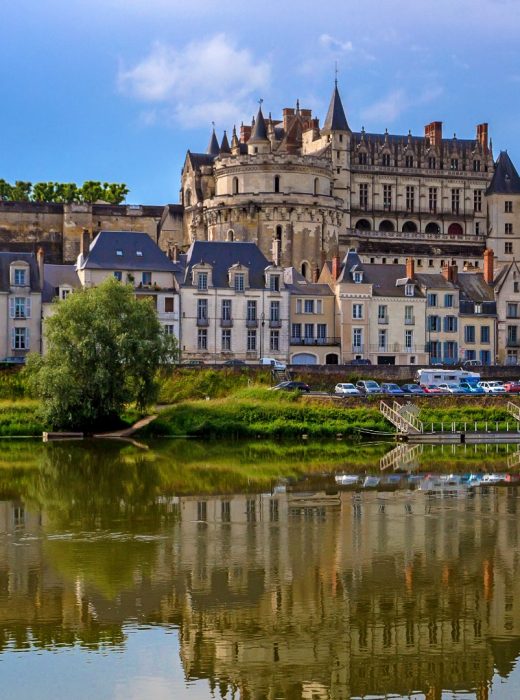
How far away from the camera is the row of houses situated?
54906 mm

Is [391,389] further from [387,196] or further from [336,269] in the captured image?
[387,196]

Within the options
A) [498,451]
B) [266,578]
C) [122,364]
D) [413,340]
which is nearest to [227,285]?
[413,340]

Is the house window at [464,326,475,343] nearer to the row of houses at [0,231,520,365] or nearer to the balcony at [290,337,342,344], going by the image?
the row of houses at [0,231,520,365]

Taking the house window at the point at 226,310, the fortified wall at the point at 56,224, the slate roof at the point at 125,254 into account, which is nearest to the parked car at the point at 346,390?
the house window at the point at 226,310

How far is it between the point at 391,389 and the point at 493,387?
454 centimetres

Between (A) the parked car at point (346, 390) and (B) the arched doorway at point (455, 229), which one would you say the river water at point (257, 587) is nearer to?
(A) the parked car at point (346, 390)

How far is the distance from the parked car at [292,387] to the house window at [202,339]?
23.7 feet

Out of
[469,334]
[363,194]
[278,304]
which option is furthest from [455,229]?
[278,304]

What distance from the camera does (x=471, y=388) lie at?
51219 millimetres

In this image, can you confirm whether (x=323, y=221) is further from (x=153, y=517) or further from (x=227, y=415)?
(x=153, y=517)

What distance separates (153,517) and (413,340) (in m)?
34.6

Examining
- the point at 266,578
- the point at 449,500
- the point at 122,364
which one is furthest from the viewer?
the point at 122,364

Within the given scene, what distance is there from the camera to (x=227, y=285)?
188ft

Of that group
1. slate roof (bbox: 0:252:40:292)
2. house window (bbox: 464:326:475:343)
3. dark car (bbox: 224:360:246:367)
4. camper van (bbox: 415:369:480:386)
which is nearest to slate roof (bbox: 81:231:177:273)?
slate roof (bbox: 0:252:40:292)
